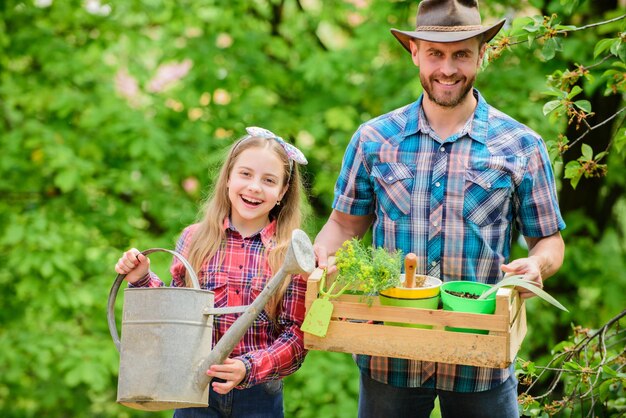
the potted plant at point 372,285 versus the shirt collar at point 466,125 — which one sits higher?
the shirt collar at point 466,125

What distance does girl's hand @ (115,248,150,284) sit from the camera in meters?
2.39

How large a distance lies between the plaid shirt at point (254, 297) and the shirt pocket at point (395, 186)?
312 millimetres

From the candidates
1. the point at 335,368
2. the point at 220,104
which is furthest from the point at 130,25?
the point at 335,368

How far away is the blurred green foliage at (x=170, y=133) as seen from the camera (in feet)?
15.9

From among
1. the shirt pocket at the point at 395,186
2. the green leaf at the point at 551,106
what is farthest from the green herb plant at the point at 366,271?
the green leaf at the point at 551,106

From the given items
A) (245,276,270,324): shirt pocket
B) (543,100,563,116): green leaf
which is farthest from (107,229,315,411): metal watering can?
(543,100,563,116): green leaf

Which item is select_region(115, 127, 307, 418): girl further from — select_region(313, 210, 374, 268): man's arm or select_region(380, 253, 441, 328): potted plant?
select_region(380, 253, 441, 328): potted plant

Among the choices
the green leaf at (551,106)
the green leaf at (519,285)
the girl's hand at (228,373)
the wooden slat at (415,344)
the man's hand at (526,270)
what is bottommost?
the girl's hand at (228,373)

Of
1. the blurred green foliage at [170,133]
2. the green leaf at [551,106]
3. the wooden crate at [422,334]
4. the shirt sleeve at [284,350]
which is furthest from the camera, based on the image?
the blurred green foliage at [170,133]

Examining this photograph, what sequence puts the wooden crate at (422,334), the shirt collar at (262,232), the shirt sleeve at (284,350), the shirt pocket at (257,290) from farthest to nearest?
1. the shirt collar at (262,232)
2. the shirt pocket at (257,290)
3. the shirt sleeve at (284,350)
4. the wooden crate at (422,334)

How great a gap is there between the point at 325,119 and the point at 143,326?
316 cm

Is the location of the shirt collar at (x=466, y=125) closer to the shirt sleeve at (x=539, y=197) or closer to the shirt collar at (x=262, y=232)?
the shirt sleeve at (x=539, y=197)

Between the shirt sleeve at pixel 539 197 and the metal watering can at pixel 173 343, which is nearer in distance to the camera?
the metal watering can at pixel 173 343

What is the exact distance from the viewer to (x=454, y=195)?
2.39 meters
